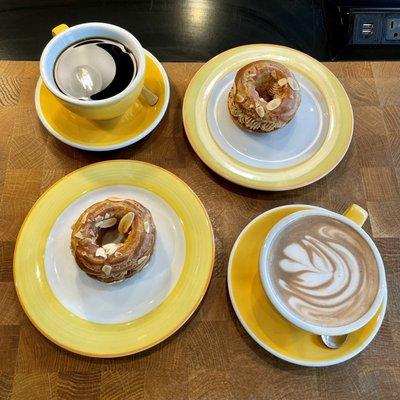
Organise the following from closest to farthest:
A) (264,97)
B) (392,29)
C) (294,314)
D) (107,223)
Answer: (294,314), (107,223), (264,97), (392,29)

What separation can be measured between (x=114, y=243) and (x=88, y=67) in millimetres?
359

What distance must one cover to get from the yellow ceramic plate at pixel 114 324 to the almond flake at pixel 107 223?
0.10 metres

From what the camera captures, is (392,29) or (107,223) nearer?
(107,223)

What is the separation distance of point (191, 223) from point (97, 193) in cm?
20

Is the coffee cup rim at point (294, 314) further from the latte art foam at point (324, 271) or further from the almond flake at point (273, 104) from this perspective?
the almond flake at point (273, 104)

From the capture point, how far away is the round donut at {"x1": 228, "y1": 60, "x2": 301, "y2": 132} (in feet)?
2.84

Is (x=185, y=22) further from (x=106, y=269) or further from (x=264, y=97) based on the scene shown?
(x=106, y=269)

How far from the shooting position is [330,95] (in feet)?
3.14

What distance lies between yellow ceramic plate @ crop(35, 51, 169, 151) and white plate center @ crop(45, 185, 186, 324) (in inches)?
4.6

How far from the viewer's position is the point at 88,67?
34.5 inches

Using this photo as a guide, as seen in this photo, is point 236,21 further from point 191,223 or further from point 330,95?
point 191,223

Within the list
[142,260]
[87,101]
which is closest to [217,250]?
[142,260]

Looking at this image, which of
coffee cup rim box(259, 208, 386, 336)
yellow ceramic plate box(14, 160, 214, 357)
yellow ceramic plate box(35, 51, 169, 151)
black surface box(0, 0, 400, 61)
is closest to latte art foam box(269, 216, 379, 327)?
coffee cup rim box(259, 208, 386, 336)

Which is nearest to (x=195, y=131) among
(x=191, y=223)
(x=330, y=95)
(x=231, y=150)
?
(x=231, y=150)
